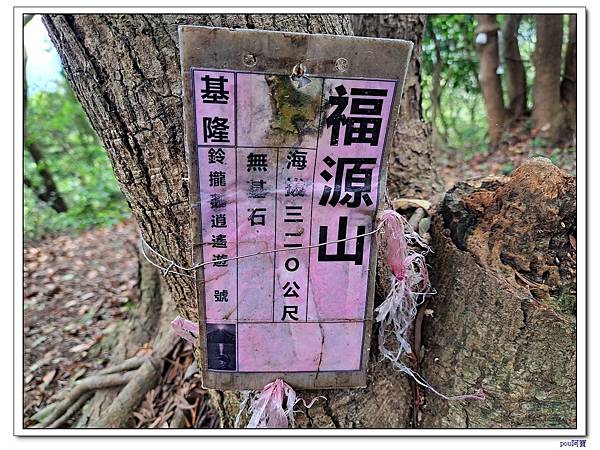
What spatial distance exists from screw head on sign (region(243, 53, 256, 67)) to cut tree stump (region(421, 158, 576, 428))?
2.34 ft

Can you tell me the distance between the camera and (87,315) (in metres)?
3.23

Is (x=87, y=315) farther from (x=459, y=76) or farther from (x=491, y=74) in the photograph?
(x=459, y=76)

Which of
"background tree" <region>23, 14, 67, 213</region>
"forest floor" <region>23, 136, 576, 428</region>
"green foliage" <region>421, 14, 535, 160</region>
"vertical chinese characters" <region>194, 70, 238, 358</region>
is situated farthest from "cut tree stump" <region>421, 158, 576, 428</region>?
"background tree" <region>23, 14, 67, 213</region>

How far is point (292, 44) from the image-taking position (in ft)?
3.49

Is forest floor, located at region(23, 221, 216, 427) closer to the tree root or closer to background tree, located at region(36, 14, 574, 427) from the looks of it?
the tree root

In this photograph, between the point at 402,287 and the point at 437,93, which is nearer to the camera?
the point at 402,287

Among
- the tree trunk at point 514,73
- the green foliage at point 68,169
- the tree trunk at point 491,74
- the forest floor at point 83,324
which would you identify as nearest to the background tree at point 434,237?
the forest floor at point 83,324

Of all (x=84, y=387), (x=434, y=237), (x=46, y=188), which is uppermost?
(x=46, y=188)

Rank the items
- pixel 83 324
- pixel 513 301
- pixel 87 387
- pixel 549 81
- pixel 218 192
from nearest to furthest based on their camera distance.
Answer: pixel 218 192
pixel 513 301
pixel 87 387
pixel 83 324
pixel 549 81

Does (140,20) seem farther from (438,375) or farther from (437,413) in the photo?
(437,413)

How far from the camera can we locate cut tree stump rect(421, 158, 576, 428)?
4.16 ft

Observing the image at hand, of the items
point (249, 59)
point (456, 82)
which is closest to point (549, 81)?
point (456, 82)

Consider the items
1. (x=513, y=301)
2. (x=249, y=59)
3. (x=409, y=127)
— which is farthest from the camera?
(x=409, y=127)

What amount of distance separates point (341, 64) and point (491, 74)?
5.20 meters
